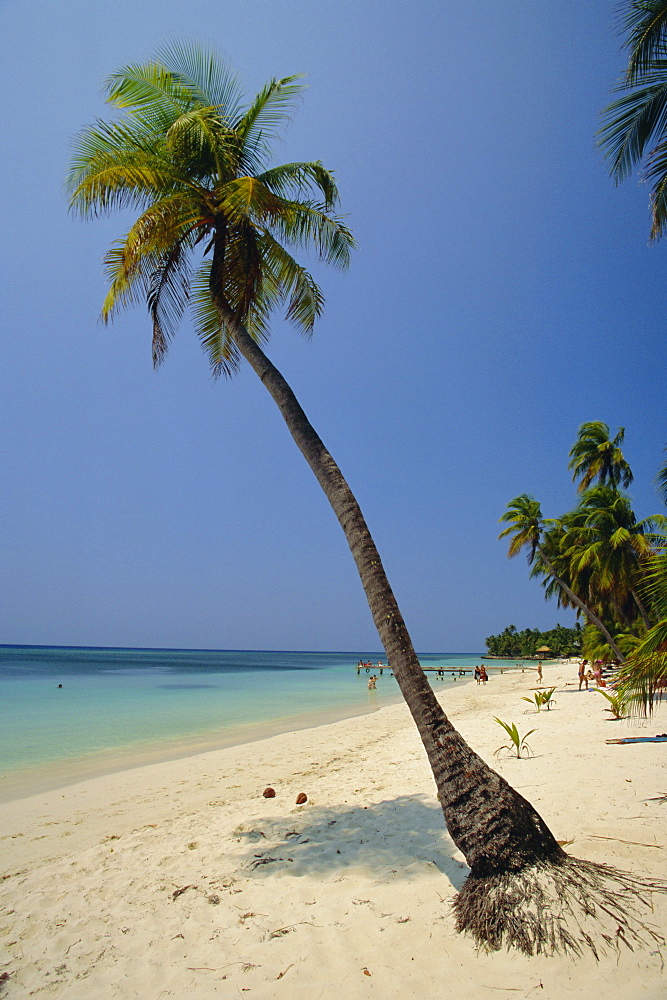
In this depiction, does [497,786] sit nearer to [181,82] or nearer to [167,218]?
[167,218]

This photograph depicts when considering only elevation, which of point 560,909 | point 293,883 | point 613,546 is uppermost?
point 613,546

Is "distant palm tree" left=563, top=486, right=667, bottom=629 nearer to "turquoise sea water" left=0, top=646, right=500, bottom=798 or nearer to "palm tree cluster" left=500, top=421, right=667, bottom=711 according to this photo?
"palm tree cluster" left=500, top=421, right=667, bottom=711

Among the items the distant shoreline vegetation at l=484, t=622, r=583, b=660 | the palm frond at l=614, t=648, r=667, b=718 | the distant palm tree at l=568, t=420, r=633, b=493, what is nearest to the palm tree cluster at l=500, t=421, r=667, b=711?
the distant palm tree at l=568, t=420, r=633, b=493

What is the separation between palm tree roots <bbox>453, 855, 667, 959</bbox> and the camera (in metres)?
2.86

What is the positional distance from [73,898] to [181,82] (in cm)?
927

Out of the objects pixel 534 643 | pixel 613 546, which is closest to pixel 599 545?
pixel 613 546

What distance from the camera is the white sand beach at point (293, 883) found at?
2.88 m

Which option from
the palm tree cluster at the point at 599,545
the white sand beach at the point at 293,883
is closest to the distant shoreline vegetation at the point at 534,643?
the palm tree cluster at the point at 599,545

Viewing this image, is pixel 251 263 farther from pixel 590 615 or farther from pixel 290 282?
pixel 590 615

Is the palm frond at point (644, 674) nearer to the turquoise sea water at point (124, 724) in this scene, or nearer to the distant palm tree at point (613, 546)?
the turquoise sea water at point (124, 724)

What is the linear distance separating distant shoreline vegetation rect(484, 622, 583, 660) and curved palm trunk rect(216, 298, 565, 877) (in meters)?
70.1

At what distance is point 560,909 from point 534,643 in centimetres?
9608

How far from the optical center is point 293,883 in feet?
13.6

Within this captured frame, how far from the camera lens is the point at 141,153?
20.6 feet
